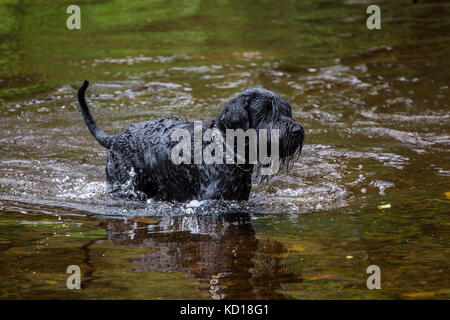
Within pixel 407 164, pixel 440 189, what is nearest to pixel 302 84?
pixel 407 164

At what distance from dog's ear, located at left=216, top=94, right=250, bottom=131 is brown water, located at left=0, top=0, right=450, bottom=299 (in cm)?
89

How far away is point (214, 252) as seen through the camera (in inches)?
221

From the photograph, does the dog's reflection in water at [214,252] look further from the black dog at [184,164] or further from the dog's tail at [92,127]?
the dog's tail at [92,127]

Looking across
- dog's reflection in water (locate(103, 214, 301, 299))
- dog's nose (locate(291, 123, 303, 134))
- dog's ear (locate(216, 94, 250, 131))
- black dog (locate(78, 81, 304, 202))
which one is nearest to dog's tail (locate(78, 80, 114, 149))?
black dog (locate(78, 81, 304, 202))

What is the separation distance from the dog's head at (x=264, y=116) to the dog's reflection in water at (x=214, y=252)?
2.96 feet

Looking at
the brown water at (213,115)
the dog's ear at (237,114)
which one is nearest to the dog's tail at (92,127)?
the brown water at (213,115)

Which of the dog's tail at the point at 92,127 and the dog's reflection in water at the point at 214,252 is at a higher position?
the dog's tail at the point at 92,127

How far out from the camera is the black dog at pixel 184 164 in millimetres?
6406

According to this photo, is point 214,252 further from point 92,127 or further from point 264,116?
point 92,127

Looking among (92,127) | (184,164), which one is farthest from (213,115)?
(184,164)

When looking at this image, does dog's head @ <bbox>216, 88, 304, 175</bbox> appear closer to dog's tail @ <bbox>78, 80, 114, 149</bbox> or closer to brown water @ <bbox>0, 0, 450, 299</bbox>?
brown water @ <bbox>0, 0, 450, 299</bbox>

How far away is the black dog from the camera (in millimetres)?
6406

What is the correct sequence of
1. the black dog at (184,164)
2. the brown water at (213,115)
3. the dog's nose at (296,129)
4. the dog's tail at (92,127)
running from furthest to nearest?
the dog's tail at (92,127)
the black dog at (184,164)
the dog's nose at (296,129)
the brown water at (213,115)

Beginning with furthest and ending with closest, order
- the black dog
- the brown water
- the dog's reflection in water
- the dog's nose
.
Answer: the black dog, the dog's nose, the brown water, the dog's reflection in water
